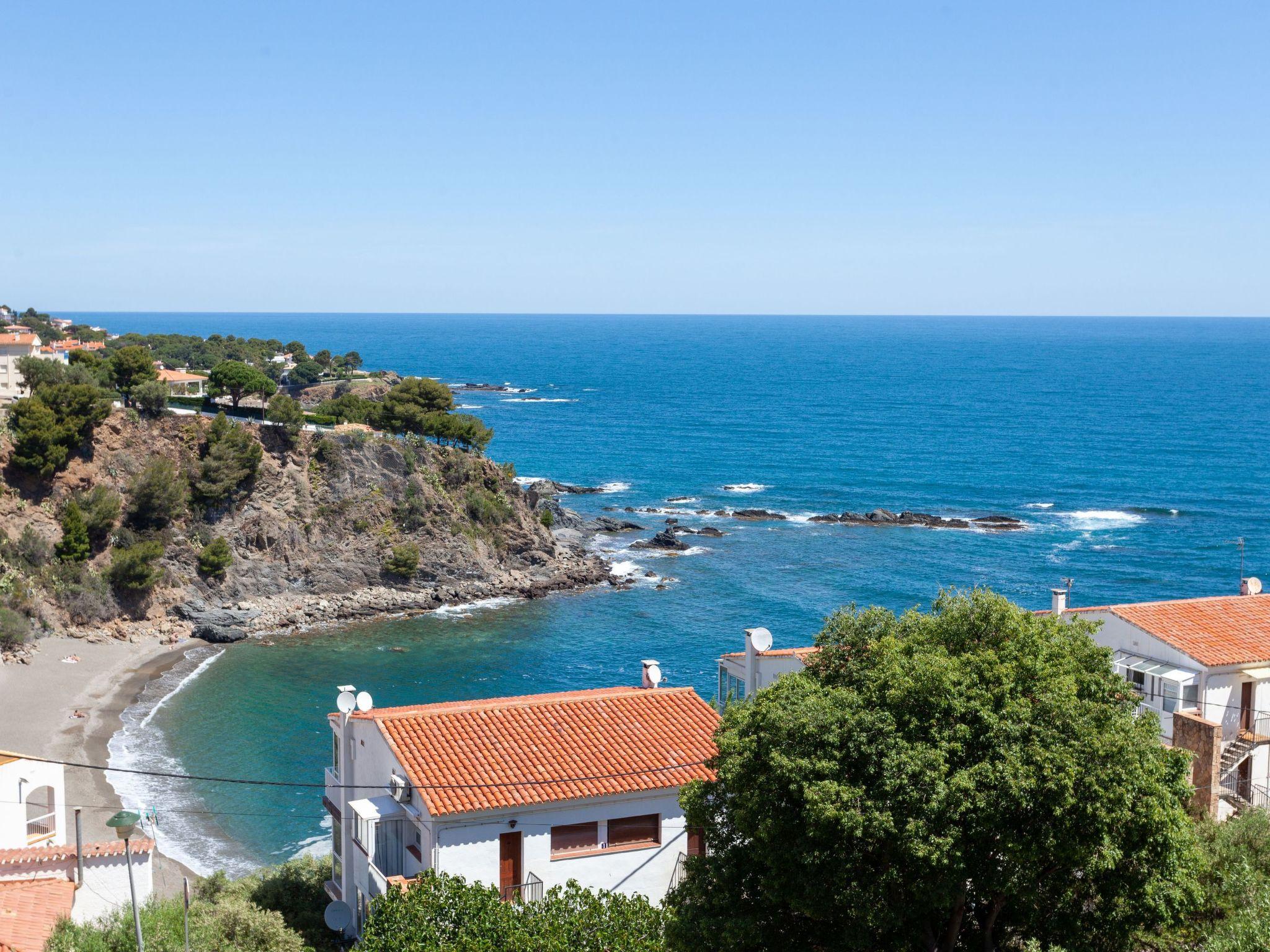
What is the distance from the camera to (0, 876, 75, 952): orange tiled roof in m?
17.7

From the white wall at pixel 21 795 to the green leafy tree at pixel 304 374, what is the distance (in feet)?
307

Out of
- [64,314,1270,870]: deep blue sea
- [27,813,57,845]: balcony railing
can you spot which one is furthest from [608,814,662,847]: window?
[64,314,1270,870]: deep blue sea

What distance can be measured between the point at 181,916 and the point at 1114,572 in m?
55.8

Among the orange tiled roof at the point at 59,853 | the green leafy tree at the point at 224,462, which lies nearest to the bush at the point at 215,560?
the green leafy tree at the point at 224,462

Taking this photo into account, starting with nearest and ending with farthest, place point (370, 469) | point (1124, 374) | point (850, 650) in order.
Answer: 1. point (850, 650)
2. point (370, 469)
3. point (1124, 374)

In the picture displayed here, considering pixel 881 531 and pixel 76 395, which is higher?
pixel 76 395

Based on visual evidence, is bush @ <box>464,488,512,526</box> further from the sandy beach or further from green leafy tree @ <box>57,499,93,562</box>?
green leafy tree @ <box>57,499,93,562</box>

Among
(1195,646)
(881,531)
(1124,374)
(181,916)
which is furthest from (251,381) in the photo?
(1124,374)

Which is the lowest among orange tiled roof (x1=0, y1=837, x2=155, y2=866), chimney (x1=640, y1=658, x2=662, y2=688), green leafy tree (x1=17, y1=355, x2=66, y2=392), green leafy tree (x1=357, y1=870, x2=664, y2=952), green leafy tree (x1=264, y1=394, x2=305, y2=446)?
orange tiled roof (x1=0, y1=837, x2=155, y2=866)

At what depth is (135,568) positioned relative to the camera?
167 ft

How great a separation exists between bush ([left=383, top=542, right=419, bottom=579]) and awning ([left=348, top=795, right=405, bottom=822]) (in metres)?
38.5

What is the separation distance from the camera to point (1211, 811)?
18.6 m

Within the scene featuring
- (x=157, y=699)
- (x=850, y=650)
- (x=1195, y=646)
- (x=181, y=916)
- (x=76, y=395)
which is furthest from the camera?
(x=76, y=395)

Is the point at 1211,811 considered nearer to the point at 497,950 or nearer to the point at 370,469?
the point at 497,950
